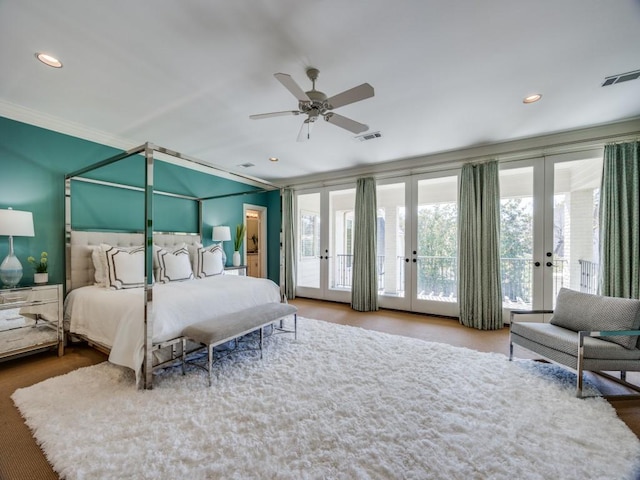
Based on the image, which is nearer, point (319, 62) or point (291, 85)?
point (291, 85)

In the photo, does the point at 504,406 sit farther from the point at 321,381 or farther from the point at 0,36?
the point at 0,36

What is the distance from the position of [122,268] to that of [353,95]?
320 cm

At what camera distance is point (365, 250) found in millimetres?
5277

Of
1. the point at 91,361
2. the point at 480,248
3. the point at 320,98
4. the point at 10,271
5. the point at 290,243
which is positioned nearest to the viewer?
the point at 320,98

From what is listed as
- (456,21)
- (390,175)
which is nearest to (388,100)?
(456,21)

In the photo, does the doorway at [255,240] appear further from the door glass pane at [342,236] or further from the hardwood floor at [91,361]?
the door glass pane at [342,236]

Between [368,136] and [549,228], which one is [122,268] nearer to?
[368,136]

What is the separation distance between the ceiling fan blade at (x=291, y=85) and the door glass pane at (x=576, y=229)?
4014mm

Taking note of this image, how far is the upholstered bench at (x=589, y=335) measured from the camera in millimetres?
2207

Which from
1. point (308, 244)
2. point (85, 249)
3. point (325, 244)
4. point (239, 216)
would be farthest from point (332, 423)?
point (308, 244)

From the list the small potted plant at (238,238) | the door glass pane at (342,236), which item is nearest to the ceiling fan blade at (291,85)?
the door glass pane at (342,236)

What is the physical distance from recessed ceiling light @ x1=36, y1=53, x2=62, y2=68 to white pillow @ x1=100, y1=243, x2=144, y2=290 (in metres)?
1.93

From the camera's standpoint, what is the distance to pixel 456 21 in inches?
72.9

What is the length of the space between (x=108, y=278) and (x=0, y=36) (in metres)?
2.29
